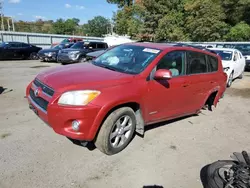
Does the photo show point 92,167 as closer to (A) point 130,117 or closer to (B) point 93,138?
(B) point 93,138

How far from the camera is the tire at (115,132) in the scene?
133 inches

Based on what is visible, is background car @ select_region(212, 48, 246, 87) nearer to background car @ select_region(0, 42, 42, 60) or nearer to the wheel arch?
the wheel arch

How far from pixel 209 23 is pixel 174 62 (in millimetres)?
30792

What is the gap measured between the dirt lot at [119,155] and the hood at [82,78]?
1.07 meters

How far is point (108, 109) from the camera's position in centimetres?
326

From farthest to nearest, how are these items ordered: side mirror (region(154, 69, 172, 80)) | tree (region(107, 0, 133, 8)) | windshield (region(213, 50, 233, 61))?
tree (region(107, 0, 133, 8)), windshield (region(213, 50, 233, 61)), side mirror (region(154, 69, 172, 80))

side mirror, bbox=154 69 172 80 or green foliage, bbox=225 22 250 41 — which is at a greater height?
green foliage, bbox=225 22 250 41

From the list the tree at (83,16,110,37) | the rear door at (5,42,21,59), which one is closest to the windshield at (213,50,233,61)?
the rear door at (5,42,21,59)

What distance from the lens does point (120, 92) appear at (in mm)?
3398

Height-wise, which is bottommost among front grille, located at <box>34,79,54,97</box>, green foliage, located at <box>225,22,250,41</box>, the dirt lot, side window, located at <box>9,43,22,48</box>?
the dirt lot

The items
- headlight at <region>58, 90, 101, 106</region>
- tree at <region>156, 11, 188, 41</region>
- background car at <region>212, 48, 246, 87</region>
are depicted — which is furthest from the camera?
tree at <region>156, 11, 188, 41</region>

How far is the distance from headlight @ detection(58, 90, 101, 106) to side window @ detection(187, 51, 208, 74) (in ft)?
7.47

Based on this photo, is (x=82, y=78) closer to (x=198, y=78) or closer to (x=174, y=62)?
(x=174, y=62)

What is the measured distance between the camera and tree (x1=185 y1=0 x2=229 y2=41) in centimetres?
3144
